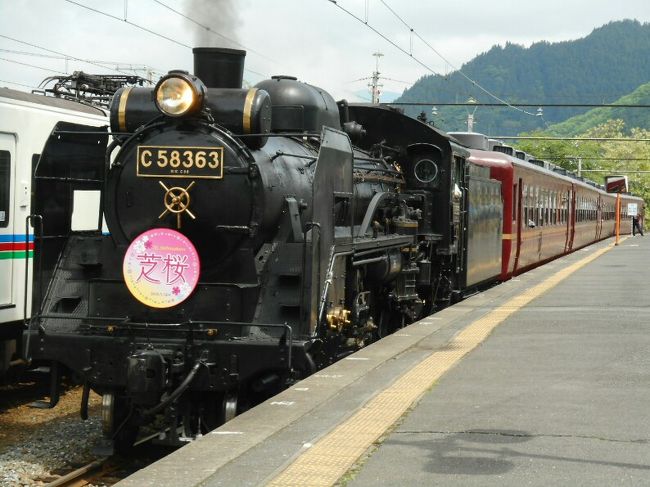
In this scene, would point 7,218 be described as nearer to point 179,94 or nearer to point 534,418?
point 179,94

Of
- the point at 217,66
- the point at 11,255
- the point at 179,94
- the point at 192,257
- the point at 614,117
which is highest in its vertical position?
the point at 614,117

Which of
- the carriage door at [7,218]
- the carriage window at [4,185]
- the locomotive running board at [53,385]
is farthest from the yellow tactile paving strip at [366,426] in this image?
the carriage window at [4,185]

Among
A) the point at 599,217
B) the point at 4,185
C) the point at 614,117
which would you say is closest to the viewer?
the point at 4,185

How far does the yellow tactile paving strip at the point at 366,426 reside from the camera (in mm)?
4855

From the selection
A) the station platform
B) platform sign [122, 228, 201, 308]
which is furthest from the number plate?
the station platform

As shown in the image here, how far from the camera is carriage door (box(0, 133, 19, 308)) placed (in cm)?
1010

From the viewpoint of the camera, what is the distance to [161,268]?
7270 mm

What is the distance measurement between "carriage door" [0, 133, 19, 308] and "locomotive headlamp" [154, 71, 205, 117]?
11.7ft

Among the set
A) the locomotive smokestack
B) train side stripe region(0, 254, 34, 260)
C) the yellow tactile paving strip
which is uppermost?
the locomotive smokestack

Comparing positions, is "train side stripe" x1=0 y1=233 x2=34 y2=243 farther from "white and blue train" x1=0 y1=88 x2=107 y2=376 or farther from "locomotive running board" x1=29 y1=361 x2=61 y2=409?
"locomotive running board" x1=29 y1=361 x2=61 y2=409

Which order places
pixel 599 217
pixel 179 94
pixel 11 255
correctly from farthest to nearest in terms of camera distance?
pixel 599 217
pixel 11 255
pixel 179 94

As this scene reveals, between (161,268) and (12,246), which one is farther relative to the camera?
(12,246)

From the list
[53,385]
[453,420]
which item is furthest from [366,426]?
[53,385]

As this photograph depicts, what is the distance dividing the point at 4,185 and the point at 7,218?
36 cm
